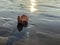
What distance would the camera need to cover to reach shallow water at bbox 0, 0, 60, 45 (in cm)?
563

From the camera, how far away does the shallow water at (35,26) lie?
5.63 meters

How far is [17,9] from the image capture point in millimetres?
9031

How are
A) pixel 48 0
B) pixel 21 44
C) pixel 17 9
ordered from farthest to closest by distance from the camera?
pixel 48 0
pixel 17 9
pixel 21 44

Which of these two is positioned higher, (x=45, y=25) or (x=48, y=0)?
(x=48, y=0)

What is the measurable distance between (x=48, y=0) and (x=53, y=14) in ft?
10.5

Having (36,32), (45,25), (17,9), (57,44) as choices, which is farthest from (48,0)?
(57,44)

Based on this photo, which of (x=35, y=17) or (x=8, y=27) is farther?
(x=35, y=17)

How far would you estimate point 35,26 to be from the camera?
679cm

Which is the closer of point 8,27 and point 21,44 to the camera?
point 21,44

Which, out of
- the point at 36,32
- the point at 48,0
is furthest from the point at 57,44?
the point at 48,0

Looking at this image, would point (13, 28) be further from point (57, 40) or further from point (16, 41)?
point (57, 40)

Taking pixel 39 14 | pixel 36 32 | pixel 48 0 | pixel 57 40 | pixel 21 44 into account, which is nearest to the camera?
pixel 21 44

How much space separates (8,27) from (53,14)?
2.48m

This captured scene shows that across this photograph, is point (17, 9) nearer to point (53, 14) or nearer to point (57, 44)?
point (53, 14)
